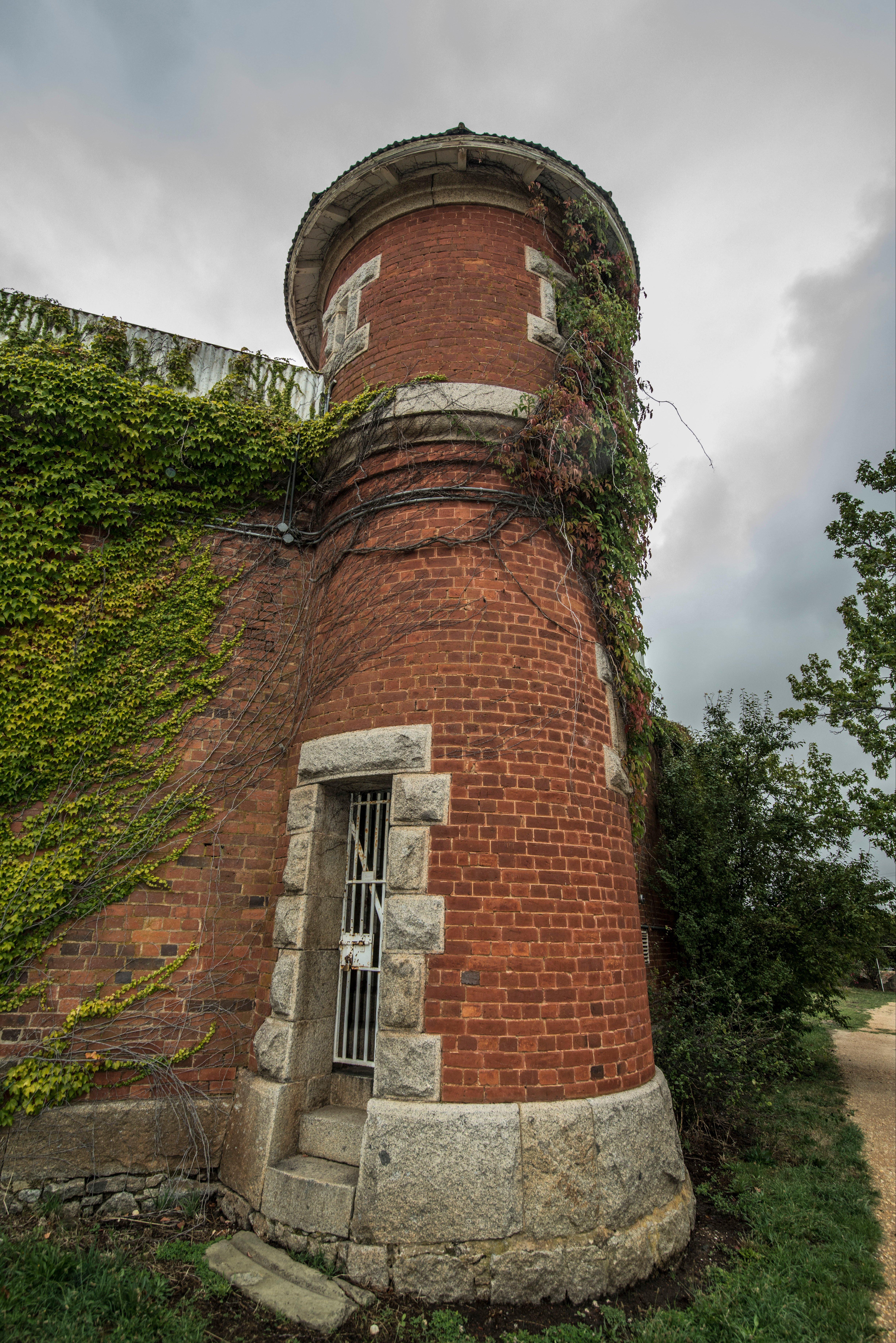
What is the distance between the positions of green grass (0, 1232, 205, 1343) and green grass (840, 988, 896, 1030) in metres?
14.6

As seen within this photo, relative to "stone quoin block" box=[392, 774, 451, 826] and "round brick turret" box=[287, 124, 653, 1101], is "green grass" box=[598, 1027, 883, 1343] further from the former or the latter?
"stone quoin block" box=[392, 774, 451, 826]

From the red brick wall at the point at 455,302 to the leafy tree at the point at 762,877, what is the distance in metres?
6.78

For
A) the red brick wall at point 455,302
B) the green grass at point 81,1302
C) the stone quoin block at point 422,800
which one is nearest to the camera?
the green grass at point 81,1302

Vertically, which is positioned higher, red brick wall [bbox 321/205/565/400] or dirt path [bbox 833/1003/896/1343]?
red brick wall [bbox 321/205/565/400]

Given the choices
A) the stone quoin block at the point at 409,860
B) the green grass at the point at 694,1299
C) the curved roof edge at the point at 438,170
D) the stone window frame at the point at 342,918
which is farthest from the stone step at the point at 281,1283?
the curved roof edge at the point at 438,170

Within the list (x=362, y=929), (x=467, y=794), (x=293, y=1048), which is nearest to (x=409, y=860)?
(x=467, y=794)

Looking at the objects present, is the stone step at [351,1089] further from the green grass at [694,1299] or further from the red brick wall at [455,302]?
the red brick wall at [455,302]

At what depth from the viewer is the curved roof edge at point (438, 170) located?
647 cm

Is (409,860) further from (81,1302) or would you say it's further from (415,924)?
(81,1302)

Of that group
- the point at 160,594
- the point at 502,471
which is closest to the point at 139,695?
the point at 160,594

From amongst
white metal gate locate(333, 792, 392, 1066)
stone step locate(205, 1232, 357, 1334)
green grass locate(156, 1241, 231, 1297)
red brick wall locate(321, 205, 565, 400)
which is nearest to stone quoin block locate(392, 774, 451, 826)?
white metal gate locate(333, 792, 392, 1066)

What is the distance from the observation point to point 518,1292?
12.4 feet

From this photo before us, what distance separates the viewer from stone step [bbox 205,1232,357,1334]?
11.8ft

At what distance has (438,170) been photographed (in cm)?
667
